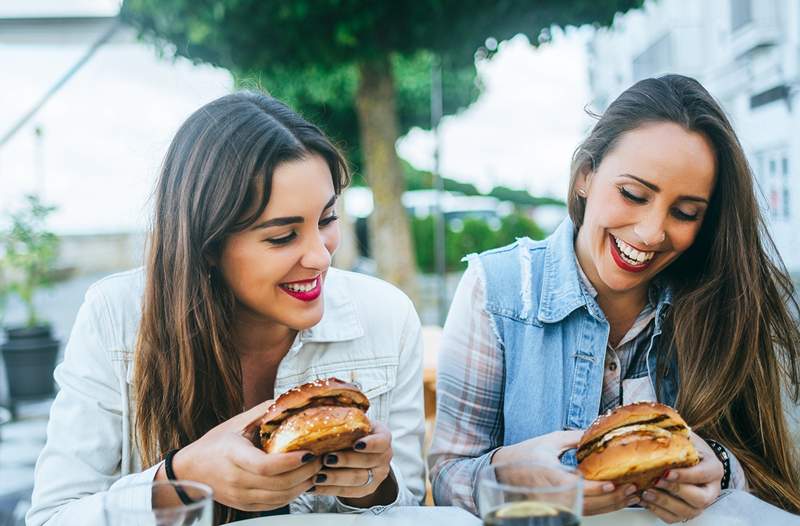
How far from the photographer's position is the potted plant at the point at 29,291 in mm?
6406

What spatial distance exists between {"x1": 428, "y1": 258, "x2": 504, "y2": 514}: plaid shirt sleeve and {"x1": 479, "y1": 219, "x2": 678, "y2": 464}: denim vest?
0.03 metres

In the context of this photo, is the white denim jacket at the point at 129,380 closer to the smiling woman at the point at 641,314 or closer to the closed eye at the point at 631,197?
the smiling woman at the point at 641,314

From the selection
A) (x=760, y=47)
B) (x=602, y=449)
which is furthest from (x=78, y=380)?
(x=760, y=47)

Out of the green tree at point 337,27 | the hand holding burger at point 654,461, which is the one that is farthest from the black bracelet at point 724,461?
the green tree at point 337,27

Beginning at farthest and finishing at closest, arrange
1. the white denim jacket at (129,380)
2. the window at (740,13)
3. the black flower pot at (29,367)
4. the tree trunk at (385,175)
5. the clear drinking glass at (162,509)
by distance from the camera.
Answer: the tree trunk at (385,175) → the black flower pot at (29,367) → the window at (740,13) → the white denim jacket at (129,380) → the clear drinking glass at (162,509)

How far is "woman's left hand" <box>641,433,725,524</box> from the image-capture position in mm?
1323

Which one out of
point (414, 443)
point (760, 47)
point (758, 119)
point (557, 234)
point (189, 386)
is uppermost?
point (760, 47)

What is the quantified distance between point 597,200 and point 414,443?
0.80 meters

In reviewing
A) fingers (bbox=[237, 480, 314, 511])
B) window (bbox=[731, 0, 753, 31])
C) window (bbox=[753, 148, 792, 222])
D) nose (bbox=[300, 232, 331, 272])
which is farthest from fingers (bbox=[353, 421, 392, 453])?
window (bbox=[731, 0, 753, 31])

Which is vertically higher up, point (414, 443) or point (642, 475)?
point (642, 475)

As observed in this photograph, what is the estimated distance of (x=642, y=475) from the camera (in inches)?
50.3

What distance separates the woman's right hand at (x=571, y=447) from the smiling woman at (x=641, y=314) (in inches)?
1.8

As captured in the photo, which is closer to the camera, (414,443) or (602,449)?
(602,449)

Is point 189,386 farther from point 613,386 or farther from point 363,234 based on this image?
point 363,234
